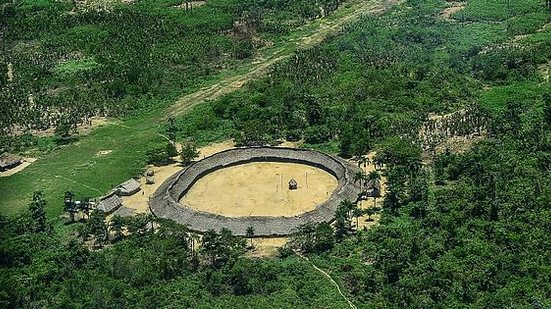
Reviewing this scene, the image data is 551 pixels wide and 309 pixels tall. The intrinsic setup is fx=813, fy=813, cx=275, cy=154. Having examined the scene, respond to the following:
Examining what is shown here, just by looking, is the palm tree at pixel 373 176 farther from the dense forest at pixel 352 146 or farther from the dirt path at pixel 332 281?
the dirt path at pixel 332 281

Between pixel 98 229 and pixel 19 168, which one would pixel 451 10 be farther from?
pixel 98 229

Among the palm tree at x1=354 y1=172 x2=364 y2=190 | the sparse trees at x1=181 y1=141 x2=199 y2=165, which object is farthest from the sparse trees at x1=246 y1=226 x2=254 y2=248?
the sparse trees at x1=181 y1=141 x2=199 y2=165

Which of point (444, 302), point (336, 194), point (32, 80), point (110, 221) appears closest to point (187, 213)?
point (110, 221)

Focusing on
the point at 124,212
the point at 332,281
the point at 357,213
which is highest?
the point at 357,213

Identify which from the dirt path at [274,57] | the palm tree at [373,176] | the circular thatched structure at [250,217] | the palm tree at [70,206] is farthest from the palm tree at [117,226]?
the dirt path at [274,57]

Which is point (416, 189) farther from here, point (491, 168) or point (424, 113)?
point (424, 113)

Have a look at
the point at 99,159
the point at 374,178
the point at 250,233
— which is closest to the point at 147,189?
Result: the point at 99,159

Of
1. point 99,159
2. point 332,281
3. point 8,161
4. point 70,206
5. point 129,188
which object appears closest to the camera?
point 332,281
